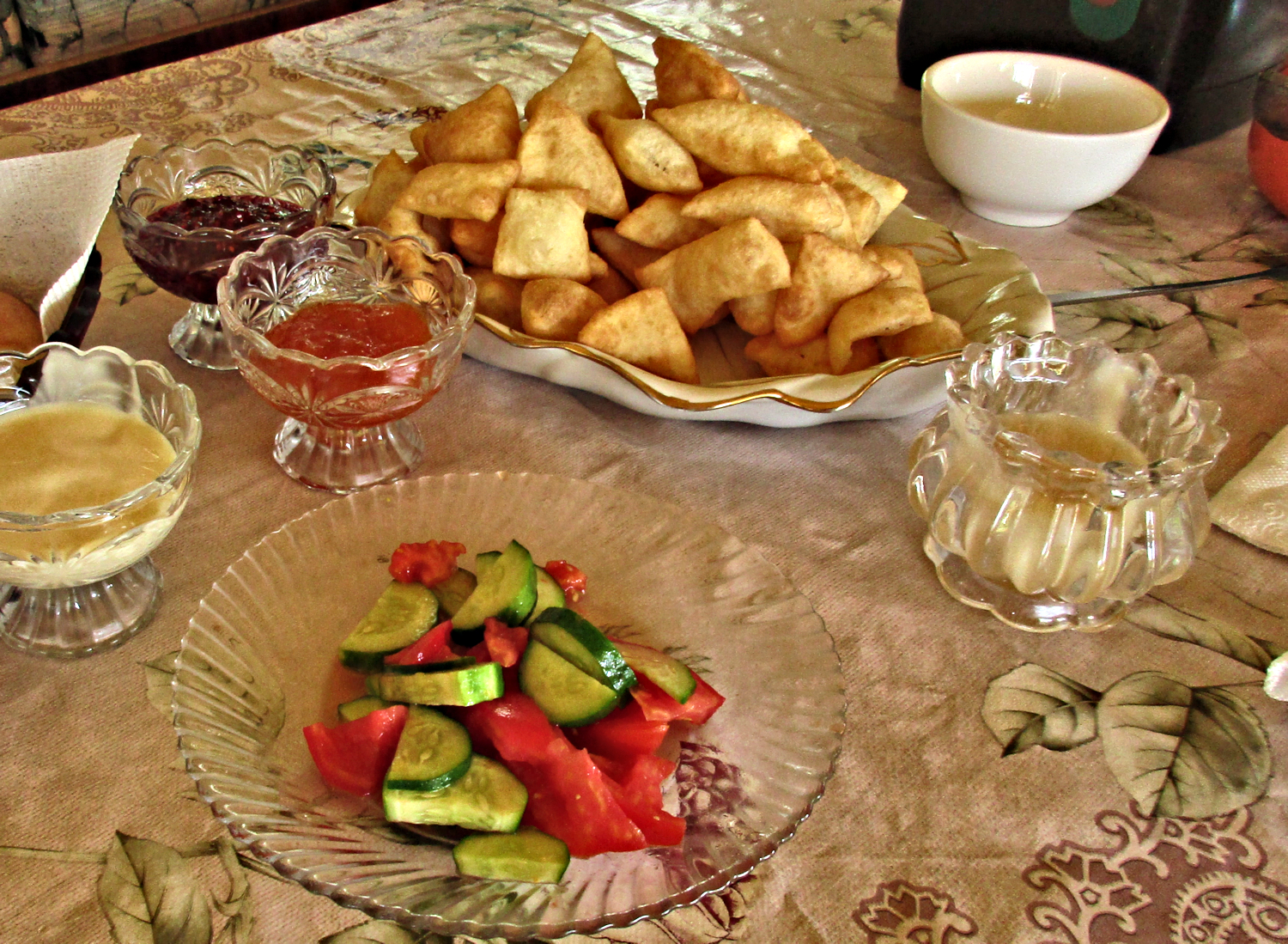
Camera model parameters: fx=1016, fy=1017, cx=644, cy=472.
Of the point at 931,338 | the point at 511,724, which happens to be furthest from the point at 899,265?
the point at 511,724

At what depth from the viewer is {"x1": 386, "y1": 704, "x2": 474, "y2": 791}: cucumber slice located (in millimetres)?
569

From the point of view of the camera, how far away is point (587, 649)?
625 mm

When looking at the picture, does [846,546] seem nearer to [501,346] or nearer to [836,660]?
[836,660]

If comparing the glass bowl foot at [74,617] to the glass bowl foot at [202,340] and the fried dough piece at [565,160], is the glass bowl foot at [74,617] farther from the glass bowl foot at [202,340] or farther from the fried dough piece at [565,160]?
the fried dough piece at [565,160]

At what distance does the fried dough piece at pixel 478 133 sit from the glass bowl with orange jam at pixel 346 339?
0.46ft

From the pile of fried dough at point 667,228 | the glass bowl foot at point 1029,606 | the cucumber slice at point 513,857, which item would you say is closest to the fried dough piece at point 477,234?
the pile of fried dough at point 667,228

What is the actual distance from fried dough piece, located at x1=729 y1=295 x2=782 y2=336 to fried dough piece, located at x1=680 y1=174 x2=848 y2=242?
6 cm

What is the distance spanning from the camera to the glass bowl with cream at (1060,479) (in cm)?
75

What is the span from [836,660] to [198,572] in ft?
1.69

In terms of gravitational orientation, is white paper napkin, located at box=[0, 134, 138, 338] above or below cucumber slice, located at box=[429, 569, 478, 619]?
above

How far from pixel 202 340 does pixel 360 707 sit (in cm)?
59

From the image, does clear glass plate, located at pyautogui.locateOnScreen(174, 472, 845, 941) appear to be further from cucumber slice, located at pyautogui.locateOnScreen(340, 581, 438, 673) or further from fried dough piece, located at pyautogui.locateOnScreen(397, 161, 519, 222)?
fried dough piece, located at pyautogui.locateOnScreen(397, 161, 519, 222)

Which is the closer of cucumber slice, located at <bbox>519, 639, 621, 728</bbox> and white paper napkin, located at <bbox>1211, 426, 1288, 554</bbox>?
cucumber slice, located at <bbox>519, 639, 621, 728</bbox>

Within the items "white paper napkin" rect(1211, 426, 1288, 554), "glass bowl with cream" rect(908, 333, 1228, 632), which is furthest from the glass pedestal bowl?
"white paper napkin" rect(1211, 426, 1288, 554)
